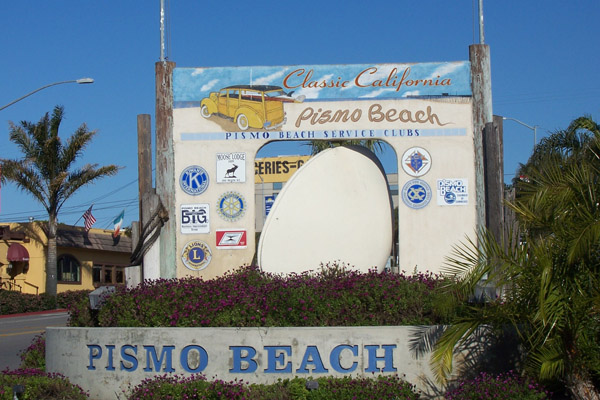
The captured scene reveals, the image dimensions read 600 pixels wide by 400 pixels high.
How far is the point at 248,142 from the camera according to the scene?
14555 millimetres

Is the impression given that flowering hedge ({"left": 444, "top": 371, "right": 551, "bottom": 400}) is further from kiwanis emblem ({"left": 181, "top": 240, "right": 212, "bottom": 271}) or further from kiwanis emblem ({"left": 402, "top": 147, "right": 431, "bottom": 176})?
kiwanis emblem ({"left": 181, "top": 240, "right": 212, "bottom": 271})

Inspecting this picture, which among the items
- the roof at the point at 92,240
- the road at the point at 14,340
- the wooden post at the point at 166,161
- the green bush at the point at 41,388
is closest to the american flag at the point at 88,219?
the roof at the point at 92,240

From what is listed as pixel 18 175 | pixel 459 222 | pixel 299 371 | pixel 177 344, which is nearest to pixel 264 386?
pixel 299 371

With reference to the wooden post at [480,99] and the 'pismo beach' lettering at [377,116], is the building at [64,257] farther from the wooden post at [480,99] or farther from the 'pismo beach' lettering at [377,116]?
the wooden post at [480,99]

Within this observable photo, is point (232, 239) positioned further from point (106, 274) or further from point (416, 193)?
point (106, 274)

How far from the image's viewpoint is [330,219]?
13812 mm

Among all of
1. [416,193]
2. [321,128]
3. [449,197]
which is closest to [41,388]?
[321,128]

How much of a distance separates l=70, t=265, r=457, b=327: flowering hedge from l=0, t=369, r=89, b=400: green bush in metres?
1.29

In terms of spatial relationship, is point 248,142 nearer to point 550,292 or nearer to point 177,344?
point 177,344

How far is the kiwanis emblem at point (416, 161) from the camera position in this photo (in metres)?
14.4

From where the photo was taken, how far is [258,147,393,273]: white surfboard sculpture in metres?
13.6

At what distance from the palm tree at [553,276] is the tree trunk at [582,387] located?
1cm

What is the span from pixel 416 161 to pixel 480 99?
5.19 feet

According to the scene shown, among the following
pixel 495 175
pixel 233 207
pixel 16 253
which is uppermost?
pixel 495 175
